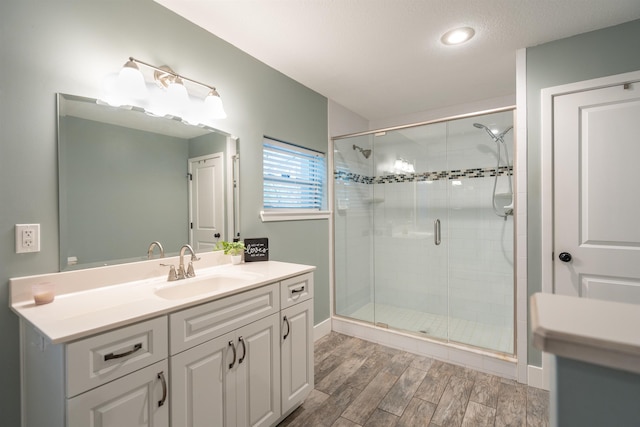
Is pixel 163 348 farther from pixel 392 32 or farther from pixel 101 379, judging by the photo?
pixel 392 32

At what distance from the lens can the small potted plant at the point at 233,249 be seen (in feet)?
6.74

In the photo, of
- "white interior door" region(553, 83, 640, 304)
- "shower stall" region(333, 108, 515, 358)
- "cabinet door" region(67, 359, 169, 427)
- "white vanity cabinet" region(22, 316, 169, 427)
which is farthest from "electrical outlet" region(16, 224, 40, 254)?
"white interior door" region(553, 83, 640, 304)

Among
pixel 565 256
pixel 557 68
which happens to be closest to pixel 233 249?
pixel 565 256

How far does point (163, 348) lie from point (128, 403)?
0.20 metres

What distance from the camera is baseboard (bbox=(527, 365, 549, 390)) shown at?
213 centimetres

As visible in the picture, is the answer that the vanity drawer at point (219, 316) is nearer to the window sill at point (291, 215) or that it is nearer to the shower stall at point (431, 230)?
the window sill at point (291, 215)

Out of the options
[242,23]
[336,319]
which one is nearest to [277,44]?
[242,23]

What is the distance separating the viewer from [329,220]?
3.20 m

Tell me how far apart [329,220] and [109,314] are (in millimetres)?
2300

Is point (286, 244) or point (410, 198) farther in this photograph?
point (410, 198)

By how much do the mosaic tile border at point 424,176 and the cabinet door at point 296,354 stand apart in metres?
1.77

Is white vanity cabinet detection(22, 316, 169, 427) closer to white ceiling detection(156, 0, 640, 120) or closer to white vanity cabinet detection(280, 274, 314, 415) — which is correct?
white vanity cabinet detection(280, 274, 314, 415)

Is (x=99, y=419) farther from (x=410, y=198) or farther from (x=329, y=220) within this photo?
(x=410, y=198)

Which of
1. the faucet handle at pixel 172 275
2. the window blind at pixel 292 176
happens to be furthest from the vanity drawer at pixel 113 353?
the window blind at pixel 292 176
